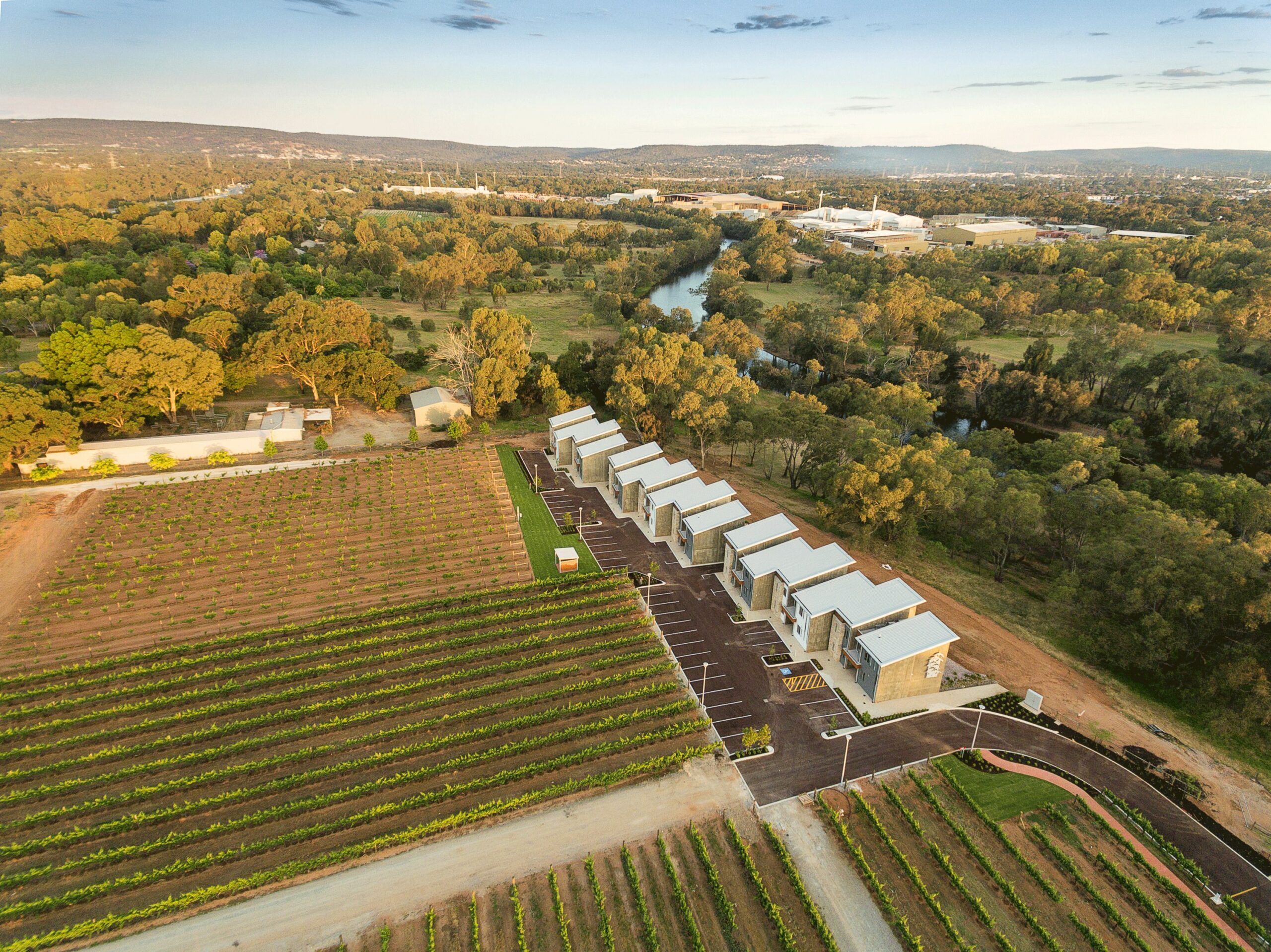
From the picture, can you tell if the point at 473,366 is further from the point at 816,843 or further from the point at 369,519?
the point at 816,843

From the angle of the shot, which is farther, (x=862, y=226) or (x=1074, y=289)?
(x=862, y=226)

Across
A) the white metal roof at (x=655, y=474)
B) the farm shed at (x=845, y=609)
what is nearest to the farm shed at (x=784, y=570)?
the farm shed at (x=845, y=609)

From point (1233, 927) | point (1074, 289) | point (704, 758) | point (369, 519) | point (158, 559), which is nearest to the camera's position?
point (1233, 927)

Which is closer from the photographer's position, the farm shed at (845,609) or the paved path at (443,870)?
the paved path at (443,870)

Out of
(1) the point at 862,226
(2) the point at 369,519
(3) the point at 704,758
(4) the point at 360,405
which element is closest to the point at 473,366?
(4) the point at 360,405

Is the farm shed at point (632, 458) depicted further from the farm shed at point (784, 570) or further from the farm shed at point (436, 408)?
the farm shed at point (436, 408)

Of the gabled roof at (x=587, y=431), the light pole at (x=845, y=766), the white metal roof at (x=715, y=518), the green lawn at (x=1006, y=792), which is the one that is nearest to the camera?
the green lawn at (x=1006, y=792)

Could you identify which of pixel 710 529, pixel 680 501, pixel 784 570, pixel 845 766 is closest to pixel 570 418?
pixel 680 501
